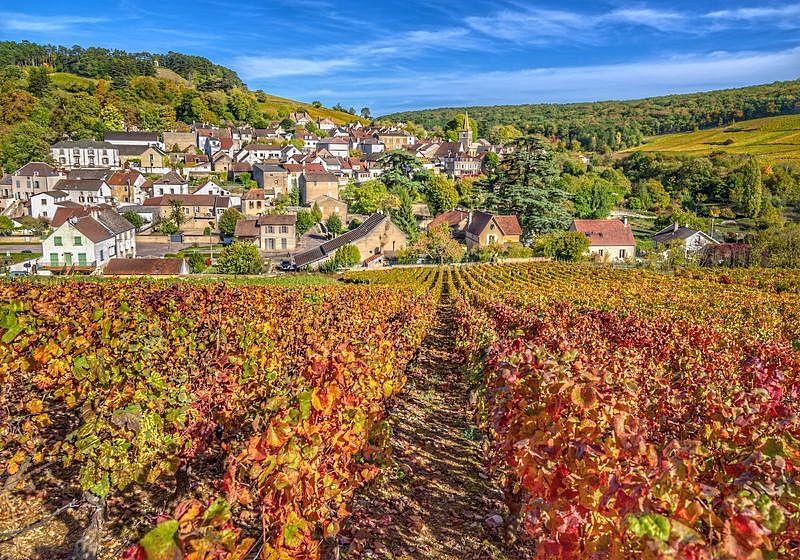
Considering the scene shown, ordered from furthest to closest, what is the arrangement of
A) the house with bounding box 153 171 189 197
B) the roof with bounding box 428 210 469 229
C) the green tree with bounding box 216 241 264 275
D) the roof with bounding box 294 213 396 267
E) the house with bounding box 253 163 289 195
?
the house with bounding box 253 163 289 195 → the house with bounding box 153 171 189 197 → the roof with bounding box 428 210 469 229 → the roof with bounding box 294 213 396 267 → the green tree with bounding box 216 241 264 275

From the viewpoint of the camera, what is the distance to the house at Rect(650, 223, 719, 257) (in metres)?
59.4

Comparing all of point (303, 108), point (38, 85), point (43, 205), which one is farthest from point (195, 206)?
point (303, 108)

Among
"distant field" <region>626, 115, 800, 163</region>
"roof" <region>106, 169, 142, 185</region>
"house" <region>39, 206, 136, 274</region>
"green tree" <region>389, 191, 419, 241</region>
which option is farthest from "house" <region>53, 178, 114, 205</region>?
"distant field" <region>626, 115, 800, 163</region>

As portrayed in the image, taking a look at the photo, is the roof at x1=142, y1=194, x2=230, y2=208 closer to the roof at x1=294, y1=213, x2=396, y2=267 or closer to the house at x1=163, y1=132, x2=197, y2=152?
the roof at x1=294, y1=213, x2=396, y2=267

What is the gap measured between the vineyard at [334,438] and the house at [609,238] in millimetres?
A: 52637

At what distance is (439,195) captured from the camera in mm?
82875

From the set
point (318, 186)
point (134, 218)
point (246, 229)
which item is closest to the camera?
point (246, 229)

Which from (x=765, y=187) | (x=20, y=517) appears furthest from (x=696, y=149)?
(x=20, y=517)

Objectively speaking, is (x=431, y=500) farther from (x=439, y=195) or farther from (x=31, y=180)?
(x=31, y=180)

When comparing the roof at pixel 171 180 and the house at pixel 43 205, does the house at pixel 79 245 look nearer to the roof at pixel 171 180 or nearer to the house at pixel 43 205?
the house at pixel 43 205

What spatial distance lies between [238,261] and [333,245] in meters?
12.3

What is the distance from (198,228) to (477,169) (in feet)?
213

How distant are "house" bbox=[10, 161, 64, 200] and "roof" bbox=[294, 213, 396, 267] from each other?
4688 cm

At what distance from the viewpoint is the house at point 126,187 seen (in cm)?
8238
